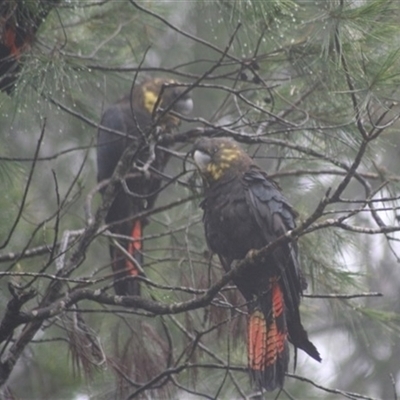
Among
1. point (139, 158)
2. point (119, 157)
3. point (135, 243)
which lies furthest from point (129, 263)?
point (119, 157)

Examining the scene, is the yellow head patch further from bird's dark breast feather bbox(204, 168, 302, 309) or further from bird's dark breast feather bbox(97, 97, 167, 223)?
bird's dark breast feather bbox(97, 97, 167, 223)

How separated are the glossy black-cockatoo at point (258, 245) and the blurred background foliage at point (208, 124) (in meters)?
0.11

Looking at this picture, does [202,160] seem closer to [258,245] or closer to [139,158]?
[258,245]

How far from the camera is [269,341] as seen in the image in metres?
3.54

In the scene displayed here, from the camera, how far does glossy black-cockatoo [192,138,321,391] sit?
3527 millimetres

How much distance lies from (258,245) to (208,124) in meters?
0.48

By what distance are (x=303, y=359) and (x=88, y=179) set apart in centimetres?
153

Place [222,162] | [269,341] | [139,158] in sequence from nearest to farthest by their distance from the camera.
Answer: [269,341] < [222,162] < [139,158]

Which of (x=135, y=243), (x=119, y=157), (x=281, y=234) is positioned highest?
(x=119, y=157)

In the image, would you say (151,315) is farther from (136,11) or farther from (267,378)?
(136,11)

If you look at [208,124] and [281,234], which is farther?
[208,124]

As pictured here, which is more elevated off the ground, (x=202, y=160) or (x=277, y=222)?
(x=202, y=160)

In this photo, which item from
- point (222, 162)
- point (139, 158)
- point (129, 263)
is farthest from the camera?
point (139, 158)

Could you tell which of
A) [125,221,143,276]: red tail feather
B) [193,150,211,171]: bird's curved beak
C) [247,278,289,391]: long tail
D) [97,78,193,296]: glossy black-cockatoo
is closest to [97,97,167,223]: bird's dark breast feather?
[97,78,193,296]: glossy black-cockatoo
